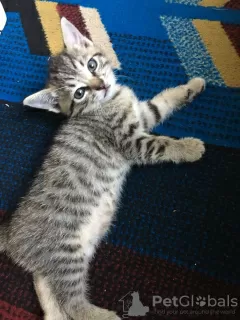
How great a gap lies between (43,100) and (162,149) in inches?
17.4

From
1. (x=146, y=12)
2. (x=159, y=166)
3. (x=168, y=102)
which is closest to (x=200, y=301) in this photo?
(x=159, y=166)

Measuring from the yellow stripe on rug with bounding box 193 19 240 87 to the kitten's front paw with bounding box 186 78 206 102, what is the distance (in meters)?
0.10

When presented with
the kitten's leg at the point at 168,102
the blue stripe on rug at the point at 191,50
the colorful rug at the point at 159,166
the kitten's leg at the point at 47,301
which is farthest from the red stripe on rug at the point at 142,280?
the blue stripe on rug at the point at 191,50

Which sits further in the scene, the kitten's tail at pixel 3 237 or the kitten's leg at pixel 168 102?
the kitten's leg at pixel 168 102

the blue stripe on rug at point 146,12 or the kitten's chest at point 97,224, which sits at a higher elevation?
the blue stripe on rug at point 146,12

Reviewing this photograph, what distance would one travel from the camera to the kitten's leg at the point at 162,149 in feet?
4.30

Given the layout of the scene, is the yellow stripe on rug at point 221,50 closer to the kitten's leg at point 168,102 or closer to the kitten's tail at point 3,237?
the kitten's leg at point 168,102

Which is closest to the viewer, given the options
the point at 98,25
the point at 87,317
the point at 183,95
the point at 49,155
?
the point at 87,317

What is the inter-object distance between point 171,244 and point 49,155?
1.67ft

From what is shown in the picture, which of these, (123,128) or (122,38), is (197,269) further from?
(122,38)

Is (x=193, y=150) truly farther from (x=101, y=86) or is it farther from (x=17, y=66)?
(x=17, y=66)

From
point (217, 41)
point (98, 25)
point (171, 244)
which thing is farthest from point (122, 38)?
point (171, 244)

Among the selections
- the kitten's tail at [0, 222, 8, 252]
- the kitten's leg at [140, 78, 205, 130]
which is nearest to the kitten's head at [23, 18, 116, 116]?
the kitten's leg at [140, 78, 205, 130]

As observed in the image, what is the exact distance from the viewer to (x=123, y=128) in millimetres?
1333
